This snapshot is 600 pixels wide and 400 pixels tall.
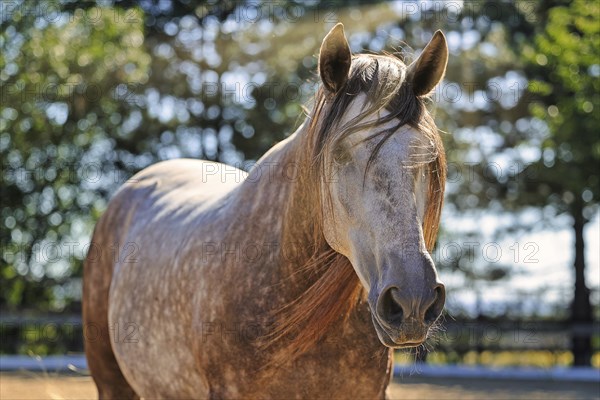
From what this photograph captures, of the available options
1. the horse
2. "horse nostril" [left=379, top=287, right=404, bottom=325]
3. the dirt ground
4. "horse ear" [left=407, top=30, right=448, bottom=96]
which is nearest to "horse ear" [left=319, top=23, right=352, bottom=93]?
the horse

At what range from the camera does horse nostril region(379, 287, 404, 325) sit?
2.47 meters

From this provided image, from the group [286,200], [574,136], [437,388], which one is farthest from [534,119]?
[286,200]

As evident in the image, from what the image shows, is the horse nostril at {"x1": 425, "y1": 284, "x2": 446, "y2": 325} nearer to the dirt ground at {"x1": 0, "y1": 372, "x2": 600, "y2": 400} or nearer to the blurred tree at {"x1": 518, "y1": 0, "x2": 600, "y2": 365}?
the dirt ground at {"x1": 0, "y1": 372, "x2": 600, "y2": 400}

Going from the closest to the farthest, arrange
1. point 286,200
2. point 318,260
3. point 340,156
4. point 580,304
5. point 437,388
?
1. point 340,156
2. point 318,260
3. point 286,200
4. point 437,388
5. point 580,304

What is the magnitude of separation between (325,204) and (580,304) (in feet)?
47.7

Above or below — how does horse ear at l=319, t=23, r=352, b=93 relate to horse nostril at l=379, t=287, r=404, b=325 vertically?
above

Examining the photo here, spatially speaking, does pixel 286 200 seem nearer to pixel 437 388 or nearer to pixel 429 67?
pixel 429 67

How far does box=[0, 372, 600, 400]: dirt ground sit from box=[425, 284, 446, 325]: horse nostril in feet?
19.6

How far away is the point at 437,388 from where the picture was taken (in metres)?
10.5

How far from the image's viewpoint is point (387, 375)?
3.35 metres

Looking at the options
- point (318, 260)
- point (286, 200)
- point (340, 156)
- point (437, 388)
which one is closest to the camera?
point (340, 156)

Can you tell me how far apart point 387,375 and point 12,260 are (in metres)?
15.4

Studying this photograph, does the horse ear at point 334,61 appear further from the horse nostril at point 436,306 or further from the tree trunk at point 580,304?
the tree trunk at point 580,304

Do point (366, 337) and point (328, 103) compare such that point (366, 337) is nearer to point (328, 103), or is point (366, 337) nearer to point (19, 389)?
point (328, 103)
